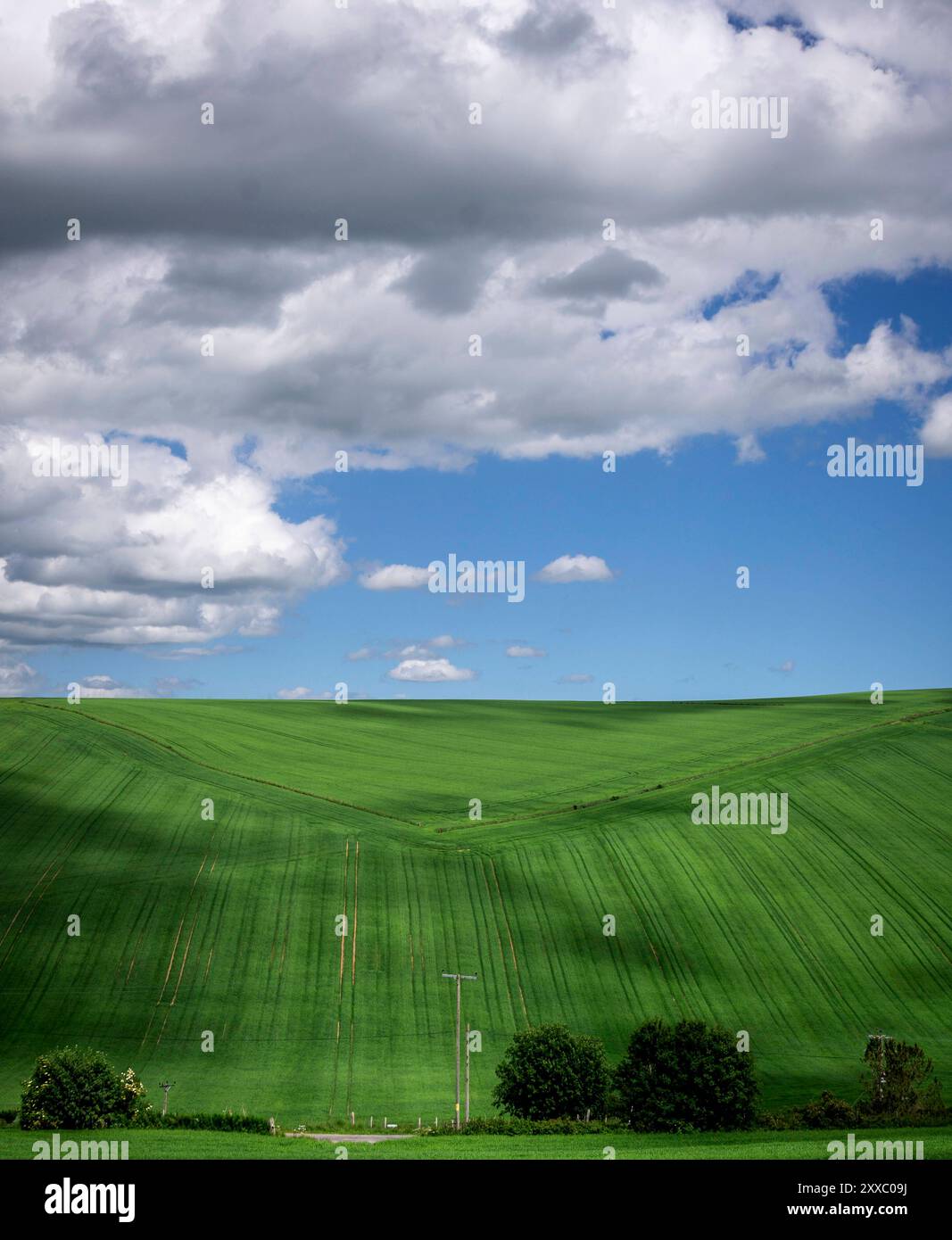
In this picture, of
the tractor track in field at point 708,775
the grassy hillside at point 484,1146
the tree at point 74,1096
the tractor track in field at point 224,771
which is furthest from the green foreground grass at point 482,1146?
the tractor track in field at point 224,771

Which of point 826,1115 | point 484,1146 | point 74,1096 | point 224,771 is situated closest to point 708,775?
point 224,771

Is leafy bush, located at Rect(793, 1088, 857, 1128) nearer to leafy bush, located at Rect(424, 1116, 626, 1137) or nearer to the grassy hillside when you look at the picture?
the grassy hillside

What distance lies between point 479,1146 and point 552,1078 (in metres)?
12.4

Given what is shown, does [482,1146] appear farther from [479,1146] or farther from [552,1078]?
[552,1078]

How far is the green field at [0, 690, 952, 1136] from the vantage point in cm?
6669

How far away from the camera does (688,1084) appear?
5141 centimetres

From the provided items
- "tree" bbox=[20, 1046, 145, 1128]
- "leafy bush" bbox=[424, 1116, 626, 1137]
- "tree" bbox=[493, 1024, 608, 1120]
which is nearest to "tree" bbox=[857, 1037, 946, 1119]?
"tree" bbox=[493, 1024, 608, 1120]

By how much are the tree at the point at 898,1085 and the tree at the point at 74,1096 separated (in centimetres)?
3243

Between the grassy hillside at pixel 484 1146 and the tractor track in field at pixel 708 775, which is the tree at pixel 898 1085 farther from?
the tractor track in field at pixel 708 775

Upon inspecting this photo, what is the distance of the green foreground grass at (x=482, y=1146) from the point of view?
35688mm
